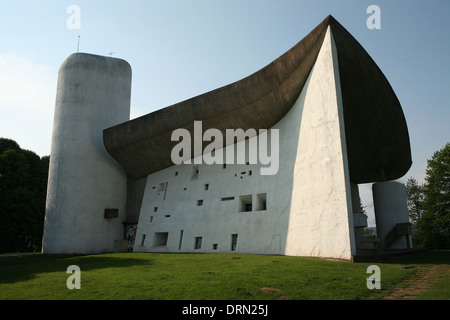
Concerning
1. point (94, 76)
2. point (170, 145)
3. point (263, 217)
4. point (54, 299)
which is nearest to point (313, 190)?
point (263, 217)

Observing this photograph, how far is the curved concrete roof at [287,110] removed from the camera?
47.5 feet

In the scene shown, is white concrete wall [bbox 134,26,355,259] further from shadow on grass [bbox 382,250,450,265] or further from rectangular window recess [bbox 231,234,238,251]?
shadow on grass [bbox 382,250,450,265]

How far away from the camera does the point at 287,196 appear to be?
15.1 m

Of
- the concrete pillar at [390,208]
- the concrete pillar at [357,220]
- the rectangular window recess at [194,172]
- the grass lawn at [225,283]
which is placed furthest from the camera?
the concrete pillar at [390,208]

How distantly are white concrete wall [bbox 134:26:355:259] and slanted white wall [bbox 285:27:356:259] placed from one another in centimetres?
3

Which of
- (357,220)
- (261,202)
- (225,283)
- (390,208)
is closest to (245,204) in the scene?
(261,202)

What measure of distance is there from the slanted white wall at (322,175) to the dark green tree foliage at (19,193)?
20.4 meters

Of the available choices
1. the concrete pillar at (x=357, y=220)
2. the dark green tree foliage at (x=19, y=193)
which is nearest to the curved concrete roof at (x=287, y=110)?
the concrete pillar at (x=357, y=220)

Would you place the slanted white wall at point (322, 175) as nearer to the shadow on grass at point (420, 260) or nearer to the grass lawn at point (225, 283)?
the grass lawn at point (225, 283)

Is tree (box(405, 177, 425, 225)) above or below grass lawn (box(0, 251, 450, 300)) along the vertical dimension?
above

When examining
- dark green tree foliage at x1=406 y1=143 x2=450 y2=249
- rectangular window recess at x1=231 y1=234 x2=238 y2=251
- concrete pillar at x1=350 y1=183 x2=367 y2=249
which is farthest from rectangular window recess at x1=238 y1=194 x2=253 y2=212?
dark green tree foliage at x1=406 y1=143 x2=450 y2=249

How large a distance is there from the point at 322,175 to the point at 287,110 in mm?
4918

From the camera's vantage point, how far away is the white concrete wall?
1191cm

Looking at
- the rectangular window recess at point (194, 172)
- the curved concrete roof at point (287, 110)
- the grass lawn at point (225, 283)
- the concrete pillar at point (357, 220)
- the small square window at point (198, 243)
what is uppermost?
the curved concrete roof at point (287, 110)
